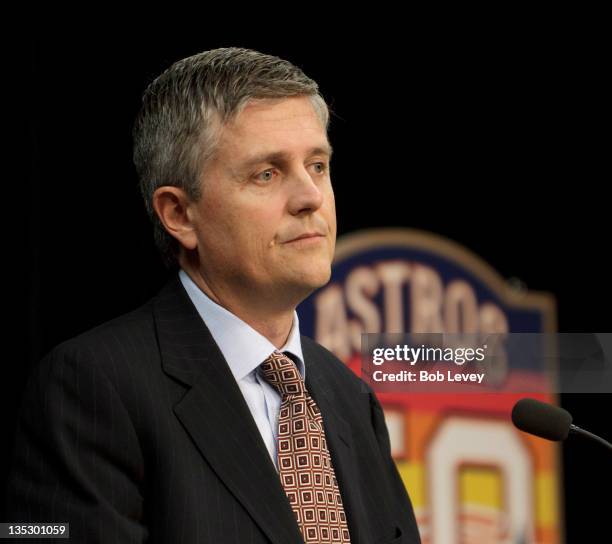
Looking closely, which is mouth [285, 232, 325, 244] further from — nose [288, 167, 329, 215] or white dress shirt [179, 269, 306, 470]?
white dress shirt [179, 269, 306, 470]

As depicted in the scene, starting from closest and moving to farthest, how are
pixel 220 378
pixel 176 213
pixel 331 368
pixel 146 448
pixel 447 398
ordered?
pixel 146 448, pixel 220 378, pixel 176 213, pixel 331 368, pixel 447 398

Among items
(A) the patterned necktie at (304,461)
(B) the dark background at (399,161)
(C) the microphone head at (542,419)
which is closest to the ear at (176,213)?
(A) the patterned necktie at (304,461)

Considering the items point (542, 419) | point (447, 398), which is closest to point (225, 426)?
point (542, 419)

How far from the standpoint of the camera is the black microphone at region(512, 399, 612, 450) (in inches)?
53.1

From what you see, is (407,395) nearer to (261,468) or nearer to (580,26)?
(580,26)

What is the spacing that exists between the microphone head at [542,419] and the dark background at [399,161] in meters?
1.29

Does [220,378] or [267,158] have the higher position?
[267,158]

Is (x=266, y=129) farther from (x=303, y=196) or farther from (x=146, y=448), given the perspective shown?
(x=146, y=448)

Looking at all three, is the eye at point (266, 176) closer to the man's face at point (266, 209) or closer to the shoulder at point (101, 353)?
the man's face at point (266, 209)

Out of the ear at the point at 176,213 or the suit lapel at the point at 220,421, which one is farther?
the ear at the point at 176,213

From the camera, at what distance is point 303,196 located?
1.47 metres

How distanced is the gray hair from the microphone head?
0.55m

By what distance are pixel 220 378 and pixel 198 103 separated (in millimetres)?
409

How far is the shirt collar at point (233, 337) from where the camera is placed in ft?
4.89
